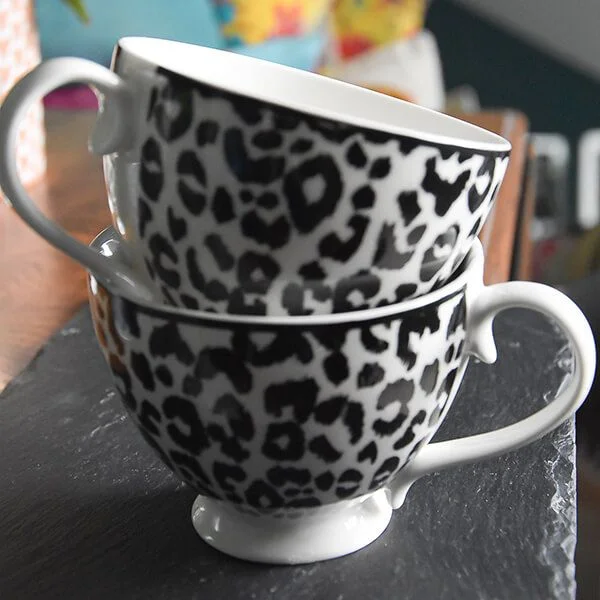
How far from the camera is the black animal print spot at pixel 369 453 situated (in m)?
0.38

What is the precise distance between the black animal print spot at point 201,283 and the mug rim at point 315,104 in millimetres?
64

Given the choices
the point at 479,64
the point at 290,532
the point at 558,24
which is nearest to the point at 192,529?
the point at 290,532

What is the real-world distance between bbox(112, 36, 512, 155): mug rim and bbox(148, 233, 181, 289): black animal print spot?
63 millimetres

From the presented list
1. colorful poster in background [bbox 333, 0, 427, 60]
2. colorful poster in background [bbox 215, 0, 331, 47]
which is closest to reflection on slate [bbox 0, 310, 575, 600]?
colorful poster in background [bbox 215, 0, 331, 47]

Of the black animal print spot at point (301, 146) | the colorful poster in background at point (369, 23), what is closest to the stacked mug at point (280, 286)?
the black animal print spot at point (301, 146)

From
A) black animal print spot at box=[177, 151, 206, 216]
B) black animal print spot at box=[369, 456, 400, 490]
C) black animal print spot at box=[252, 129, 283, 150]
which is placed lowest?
black animal print spot at box=[369, 456, 400, 490]

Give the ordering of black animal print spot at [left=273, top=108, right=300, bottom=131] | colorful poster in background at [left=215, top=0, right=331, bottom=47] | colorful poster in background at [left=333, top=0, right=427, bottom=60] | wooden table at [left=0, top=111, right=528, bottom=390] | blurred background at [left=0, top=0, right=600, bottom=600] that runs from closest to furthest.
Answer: black animal print spot at [left=273, top=108, right=300, bottom=131] < wooden table at [left=0, top=111, right=528, bottom=390] < blurred background at [left=0, top=0, right=600, bottom=600] < colorful poster in background at [left=215, top=0, right=331, bottom=47] < colorful poster in background at [left=333, top=0, right=427, bottom=60]

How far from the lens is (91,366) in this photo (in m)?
0.58

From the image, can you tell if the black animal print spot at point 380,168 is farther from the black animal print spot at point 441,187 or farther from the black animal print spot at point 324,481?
the black animal print spot at point 324,481

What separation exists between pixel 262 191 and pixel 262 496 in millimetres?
129

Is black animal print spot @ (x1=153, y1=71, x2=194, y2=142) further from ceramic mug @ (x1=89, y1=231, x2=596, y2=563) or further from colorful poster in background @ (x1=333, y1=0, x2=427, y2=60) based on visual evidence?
colorful poster in background @ (x1=333, y1=0, x2=427, y2=60)

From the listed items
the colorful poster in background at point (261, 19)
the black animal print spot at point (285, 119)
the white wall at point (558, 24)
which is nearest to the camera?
the black animal print spot at point (285, 119)

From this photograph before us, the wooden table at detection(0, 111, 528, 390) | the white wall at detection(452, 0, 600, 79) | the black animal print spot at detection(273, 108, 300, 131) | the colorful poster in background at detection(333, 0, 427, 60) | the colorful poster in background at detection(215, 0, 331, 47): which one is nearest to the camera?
the black animal print spot at detection(273, 108, 300, 131)

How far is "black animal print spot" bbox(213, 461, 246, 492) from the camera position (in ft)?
1.23
